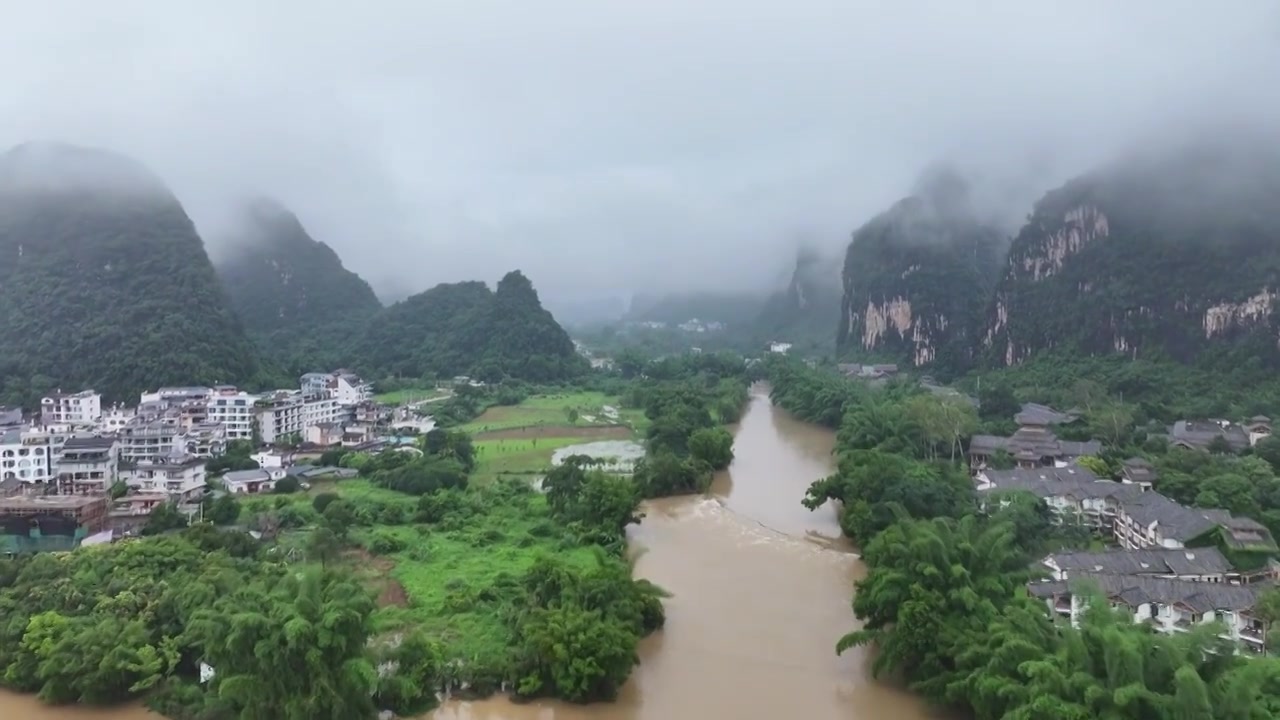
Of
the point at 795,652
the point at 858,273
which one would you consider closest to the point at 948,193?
the point at 858,273

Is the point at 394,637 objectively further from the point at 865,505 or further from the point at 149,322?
the point at 149,322

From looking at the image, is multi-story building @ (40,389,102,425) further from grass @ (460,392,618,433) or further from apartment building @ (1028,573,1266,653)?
apartment building @ (1028,573,1266,653)

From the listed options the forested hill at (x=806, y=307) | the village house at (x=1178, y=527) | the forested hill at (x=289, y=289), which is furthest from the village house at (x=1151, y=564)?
the forested hill at (x=806, y=307)

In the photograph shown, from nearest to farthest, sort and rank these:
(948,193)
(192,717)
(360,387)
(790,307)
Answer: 1. (192,717)
2. (360,387)
3. (948,193)
4. (790,307)

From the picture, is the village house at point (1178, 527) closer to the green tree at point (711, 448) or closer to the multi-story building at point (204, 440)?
the green tree at point (711, 448)

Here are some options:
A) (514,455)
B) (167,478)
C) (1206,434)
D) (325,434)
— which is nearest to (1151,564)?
(1206,434)

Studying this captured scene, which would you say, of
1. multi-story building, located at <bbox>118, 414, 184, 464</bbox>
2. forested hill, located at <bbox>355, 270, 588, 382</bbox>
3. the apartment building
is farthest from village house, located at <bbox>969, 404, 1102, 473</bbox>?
forested hill, located at <bbox>355, 270, 588, 382</bbox>
